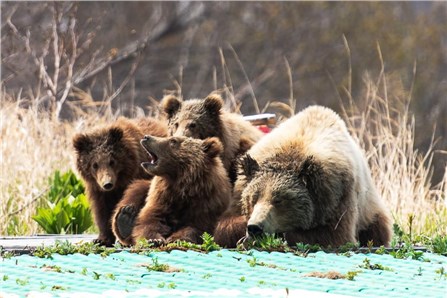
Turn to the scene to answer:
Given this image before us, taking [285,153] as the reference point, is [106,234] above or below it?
below

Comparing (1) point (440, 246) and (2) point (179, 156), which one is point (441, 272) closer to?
(1) point (440, 246)

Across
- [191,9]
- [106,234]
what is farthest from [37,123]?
[191,9]

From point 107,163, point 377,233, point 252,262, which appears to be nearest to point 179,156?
point 107,163

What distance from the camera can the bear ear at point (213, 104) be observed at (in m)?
7.74

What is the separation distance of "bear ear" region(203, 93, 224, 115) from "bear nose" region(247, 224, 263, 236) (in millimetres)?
1420

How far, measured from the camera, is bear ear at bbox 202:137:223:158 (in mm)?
7145

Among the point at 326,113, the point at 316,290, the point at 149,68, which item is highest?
the point at 149,68

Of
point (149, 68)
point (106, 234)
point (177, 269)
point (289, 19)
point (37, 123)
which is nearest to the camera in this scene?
point (177, 269)

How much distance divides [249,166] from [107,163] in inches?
50.9

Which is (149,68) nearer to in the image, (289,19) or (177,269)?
(289,19)

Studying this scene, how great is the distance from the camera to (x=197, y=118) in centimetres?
777

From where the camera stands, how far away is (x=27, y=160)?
11180 mm

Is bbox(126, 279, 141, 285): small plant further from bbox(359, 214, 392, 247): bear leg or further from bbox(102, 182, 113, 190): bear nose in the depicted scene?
bbox(359, 214, 392, 247): bear leg

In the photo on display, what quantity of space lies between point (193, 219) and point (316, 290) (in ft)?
5.92
